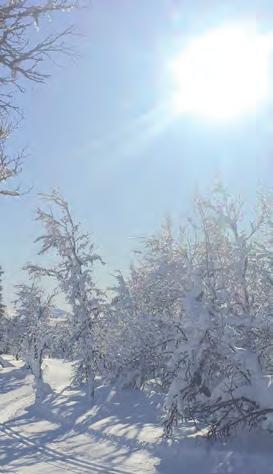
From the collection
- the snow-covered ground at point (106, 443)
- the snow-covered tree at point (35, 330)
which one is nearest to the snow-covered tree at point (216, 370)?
the snow-covered ground at point (106, 443)

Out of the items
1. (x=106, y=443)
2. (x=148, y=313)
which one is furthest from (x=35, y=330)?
(x=106, y=443)

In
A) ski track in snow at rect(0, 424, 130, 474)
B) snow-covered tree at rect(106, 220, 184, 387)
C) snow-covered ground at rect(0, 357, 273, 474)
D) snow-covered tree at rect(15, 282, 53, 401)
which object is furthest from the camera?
snow-covered tree at rect(15, 282, 53, 401)

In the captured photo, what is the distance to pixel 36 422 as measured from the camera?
933 inches

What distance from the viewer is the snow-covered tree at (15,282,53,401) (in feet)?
105

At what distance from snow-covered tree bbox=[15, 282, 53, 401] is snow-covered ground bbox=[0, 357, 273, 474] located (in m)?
1.44

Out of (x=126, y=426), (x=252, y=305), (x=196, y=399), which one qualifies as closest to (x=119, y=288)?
(x=252, y=305)

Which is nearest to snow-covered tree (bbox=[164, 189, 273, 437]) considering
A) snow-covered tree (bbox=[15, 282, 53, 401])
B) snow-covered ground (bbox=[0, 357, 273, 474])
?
snow-covered ground (bbox=[0, 357, 273, 474])

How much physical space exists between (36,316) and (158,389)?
21.9 metres

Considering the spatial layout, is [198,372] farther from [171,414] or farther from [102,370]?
[102,370]

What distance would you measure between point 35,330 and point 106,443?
20.3m

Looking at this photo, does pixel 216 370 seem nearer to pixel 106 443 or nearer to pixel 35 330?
pixel 106 443

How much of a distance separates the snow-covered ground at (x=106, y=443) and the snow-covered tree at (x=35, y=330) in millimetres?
1441

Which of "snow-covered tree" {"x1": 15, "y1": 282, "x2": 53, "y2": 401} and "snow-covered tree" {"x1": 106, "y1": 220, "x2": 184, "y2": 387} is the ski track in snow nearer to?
"snow-covered tree" {"x1": 106, "y1": 220, "x2": 184, "y2": 387}

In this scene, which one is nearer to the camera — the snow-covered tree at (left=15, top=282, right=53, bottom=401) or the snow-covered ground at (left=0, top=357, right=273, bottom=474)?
the snow-covered ground at (left=0, top=357, right=273, bottom=474)
